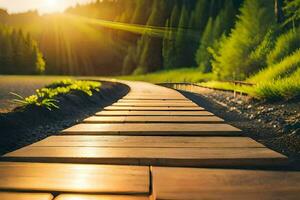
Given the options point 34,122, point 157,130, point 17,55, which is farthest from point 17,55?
point 157,130

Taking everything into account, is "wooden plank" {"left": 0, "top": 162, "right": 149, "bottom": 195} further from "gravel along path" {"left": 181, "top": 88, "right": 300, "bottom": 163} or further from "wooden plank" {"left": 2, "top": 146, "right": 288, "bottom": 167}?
"gravel along path" {"left": 181, "top": 88, "right": 300, "bottom": 163}

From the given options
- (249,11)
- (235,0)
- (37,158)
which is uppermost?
(235,0)

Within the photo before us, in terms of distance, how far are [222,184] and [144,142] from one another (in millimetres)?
1434

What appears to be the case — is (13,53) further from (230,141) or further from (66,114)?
(230,141)

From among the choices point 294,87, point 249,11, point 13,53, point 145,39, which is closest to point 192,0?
point 145,39

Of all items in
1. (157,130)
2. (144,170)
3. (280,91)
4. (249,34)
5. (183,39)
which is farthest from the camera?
(183,39)

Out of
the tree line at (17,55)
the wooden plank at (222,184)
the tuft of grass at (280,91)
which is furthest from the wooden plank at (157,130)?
the tree line at (17,55)

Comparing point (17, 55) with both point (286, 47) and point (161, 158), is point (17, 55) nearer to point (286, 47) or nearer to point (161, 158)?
point (286, 47)

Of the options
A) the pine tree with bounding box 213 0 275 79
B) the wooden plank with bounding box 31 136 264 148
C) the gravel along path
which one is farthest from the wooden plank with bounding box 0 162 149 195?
the pine tree with bounding box 213 0 275 79

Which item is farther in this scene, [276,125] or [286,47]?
[286,47]

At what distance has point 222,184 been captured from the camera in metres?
2.16

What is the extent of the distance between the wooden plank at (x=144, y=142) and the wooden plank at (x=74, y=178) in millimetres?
760

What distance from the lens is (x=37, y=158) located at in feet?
8.91

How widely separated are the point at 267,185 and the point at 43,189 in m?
1.48
